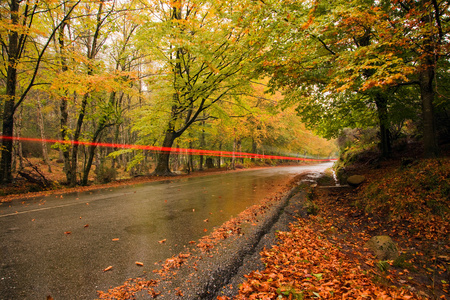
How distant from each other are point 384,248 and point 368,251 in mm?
311

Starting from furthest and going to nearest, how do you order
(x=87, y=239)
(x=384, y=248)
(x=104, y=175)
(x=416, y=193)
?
1. (x=104, y=175)
2. (x=416, y=193)
3. (x=384, y=248)
4. (x=87, y=239)

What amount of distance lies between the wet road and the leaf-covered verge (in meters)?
1.60

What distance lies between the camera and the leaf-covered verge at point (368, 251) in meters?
2.57

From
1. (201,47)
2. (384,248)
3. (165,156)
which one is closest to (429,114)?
(384,248)

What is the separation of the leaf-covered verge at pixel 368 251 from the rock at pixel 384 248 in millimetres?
124

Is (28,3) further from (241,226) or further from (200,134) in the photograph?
(200,134)

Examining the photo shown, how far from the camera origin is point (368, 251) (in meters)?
4.05

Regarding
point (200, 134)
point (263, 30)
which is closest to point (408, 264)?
point (263, 30)

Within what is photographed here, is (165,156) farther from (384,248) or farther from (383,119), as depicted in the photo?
(383,119)

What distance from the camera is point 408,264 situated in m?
3.60

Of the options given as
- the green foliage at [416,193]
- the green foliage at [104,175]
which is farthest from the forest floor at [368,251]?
the green foliage at [104,175]

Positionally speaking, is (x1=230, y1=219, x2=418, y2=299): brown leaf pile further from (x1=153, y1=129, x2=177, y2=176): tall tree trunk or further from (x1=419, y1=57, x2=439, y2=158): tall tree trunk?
(x1=153, y1=129, x2=177, y2=176): tall tree trunk

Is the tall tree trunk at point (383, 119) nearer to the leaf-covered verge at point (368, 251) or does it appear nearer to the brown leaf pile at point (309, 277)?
the leaf-covered verge at point (368, 251)

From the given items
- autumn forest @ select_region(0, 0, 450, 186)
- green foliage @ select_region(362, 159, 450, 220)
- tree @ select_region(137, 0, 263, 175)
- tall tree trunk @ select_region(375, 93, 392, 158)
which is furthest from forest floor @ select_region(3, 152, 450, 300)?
tree @ select_region(137, 0, 263, 175)
